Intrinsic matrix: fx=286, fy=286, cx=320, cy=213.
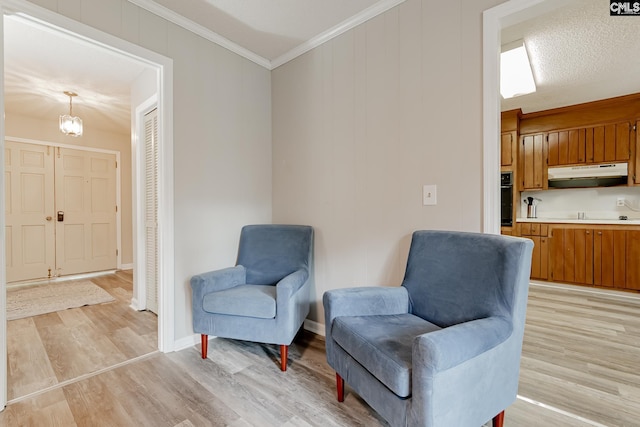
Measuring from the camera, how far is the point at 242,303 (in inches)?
77.9

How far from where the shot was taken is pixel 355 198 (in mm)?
2346

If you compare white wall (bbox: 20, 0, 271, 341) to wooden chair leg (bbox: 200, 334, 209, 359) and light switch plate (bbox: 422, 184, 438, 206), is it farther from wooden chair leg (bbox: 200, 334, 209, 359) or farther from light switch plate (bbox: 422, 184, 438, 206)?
light switch plate (bbox: 422, 184, 438, 206)

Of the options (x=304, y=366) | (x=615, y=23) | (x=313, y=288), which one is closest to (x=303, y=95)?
(x=313, y=288)

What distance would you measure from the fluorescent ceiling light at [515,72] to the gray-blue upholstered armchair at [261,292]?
241 cm

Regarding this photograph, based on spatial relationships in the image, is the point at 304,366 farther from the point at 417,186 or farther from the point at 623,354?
the point at 623,354

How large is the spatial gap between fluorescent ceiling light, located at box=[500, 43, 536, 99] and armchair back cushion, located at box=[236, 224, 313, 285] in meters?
2.41

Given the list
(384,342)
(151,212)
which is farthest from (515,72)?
(151,212)

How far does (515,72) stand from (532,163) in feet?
7.53

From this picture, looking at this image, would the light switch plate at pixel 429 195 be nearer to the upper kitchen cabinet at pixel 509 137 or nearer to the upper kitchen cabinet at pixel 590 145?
the upper kitchen cabinet at pixel 509 137

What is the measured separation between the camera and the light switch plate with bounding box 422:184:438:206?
1919 millimetres

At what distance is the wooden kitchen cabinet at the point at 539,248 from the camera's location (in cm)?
420

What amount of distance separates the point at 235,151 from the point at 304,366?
1.92 meters

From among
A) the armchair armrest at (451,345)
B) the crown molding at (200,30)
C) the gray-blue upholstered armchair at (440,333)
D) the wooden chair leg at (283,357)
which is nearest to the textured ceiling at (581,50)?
the gray-blue upholstered armchair at (440,333)

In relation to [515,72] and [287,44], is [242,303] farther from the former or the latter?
[515,72]
